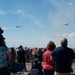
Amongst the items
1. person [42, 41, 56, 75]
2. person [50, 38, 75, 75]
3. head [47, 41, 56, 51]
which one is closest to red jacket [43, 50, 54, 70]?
person [42, 41, 56, 75]

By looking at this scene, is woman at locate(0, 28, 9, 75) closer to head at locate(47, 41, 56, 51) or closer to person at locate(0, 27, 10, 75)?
person at locate(0, 27, 10, 75)

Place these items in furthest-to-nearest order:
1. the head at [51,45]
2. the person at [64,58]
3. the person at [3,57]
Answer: the head at [51,45] < the person at [64,58] < the person at [3,57]

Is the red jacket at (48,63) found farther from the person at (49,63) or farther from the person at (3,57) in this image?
the person at (3,57)

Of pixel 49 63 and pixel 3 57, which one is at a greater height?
pixel 3 57

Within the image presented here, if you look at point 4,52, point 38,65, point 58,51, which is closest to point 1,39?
point 4,52

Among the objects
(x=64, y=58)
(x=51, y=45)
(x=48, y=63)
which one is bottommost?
(x=48, y=63)

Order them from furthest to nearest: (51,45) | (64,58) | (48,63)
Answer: (48,63) → (51,45) → (64,58)

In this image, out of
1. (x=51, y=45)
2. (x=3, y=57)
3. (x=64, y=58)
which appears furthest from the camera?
(x=51, y=45)

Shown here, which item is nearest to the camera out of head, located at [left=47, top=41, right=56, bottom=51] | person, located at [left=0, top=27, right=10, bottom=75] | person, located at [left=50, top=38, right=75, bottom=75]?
person, located at [left=0, top=27, right=10, bottom=75]

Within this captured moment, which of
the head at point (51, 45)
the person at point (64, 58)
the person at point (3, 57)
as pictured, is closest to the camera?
the person at point (3, 57)

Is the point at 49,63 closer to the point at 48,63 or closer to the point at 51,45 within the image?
the point at 48,63

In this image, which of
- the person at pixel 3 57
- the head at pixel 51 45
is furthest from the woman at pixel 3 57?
the head at pixel 51 45

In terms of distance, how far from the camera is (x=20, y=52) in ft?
73.1

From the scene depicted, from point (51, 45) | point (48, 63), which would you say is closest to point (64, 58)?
point (51, 45)
